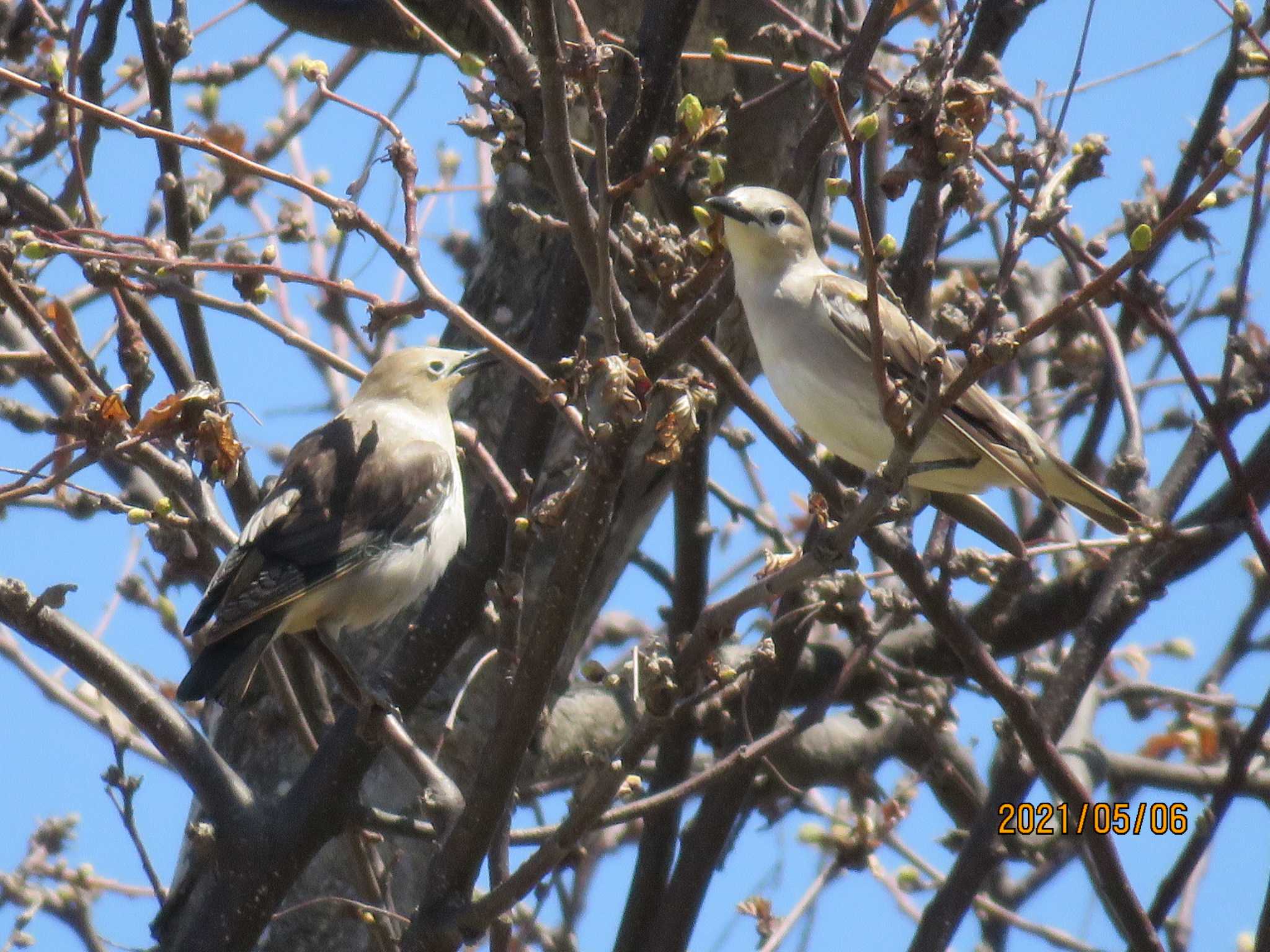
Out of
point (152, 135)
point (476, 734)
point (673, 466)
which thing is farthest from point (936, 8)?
point (152, 135)

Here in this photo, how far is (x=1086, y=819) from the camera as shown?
12.7ft

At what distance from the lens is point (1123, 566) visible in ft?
15.3

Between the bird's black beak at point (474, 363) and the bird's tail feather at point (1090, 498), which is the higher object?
the bird's black beak at point (474, 363)

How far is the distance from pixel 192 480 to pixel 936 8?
12.4 feet

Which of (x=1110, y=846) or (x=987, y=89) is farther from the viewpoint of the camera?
(x=1110, y=846)

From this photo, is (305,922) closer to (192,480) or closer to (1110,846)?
(192,480)

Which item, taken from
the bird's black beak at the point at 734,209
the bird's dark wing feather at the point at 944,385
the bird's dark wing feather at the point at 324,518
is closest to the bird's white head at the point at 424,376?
the bird's dark wing feather at the point at 324,518

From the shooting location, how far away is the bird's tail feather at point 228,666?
4.05 m

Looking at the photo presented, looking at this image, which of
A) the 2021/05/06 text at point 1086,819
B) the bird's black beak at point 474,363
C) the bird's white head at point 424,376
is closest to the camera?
the 2021/05/06 text at point 1086,819

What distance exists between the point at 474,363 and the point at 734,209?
1.26 m

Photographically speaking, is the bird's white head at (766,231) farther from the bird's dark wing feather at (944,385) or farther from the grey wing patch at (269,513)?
the grey wing patch at (269,513)

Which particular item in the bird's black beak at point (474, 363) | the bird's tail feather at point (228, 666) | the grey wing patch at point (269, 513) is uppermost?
the bird's black beak at point (474, 363)

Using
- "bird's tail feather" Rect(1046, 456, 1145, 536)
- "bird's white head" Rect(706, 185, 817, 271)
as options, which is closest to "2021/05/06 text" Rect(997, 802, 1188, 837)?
"bird's tail feather" Rect(1046, 456, 1145, 536)

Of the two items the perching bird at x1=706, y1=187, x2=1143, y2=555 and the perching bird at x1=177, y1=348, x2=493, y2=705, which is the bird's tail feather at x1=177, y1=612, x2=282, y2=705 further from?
the perching bird at x1=706, y1=187, x2=1143, y2=555
